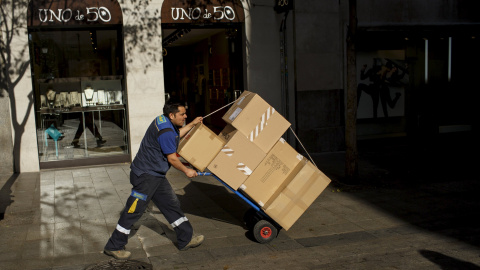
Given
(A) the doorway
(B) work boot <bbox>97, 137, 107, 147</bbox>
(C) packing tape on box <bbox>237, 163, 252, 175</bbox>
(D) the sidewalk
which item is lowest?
(D) the sidewalk

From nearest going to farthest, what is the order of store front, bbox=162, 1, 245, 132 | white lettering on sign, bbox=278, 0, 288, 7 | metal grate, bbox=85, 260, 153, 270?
metal grate, bbox=85, 260, 153, 270 → white lettering on sign, bbox=278, 0, 288, 7 → store front, bbox=162, 1, 245, 132

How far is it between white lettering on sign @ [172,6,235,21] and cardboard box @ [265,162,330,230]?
7386 millimetres

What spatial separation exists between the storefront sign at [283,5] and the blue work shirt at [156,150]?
24.5 ft

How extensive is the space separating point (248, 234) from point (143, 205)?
1.64 meters

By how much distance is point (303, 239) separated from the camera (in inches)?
276

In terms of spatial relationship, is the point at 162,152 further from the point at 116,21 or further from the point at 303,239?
the point at 116,21

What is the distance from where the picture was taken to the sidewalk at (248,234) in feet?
20.5

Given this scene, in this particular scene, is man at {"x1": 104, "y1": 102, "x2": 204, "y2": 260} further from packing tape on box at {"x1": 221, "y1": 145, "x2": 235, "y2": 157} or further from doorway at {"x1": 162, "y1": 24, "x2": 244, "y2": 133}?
doorway at {"x1": 162, "y1": 24, "x2": 244, "y2": 133}

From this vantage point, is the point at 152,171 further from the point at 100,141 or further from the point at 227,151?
the point at 100,141

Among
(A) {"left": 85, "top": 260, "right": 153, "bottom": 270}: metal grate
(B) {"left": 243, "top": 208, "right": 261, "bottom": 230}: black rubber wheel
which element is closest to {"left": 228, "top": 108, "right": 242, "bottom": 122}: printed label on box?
(B) {"left": 243, "top": 208, "right": 261, "bottom": 230}: black rubber wheel

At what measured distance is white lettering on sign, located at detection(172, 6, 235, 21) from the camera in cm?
1281

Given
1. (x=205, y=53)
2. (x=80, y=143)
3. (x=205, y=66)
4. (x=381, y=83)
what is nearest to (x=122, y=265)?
(x=80, y=143)

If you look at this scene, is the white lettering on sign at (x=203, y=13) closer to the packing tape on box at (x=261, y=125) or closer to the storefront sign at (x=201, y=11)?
the storefront sign at (x=201, y=11)

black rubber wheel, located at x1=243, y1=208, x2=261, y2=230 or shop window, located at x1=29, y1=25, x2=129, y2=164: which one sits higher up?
shop window, located at x1=29, y1=25, x2=129, y2=164
